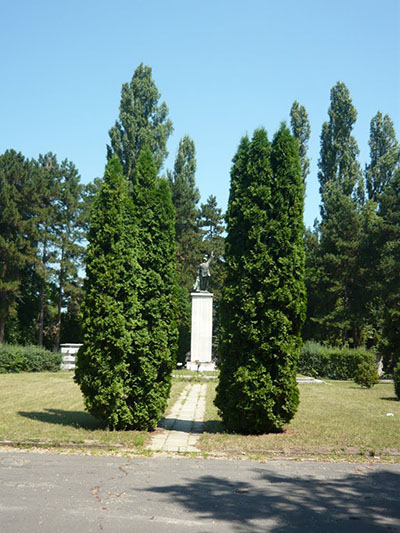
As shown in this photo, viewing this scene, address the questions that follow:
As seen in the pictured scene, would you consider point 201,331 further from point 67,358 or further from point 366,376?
point 366,376

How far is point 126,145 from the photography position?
39469mm

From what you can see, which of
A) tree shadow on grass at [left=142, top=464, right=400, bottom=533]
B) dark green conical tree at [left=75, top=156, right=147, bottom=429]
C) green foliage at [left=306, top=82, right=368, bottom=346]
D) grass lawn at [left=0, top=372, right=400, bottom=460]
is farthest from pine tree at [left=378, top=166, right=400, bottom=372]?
tree shadow on grass at [left=142, top=464, right=400, bottom=533]

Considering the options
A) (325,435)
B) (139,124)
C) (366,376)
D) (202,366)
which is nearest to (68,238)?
(139,124)

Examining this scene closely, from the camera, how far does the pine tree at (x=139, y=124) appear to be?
39.5 metres

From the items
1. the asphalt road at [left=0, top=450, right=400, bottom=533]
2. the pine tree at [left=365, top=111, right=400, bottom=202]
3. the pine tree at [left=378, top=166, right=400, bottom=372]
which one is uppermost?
the pine tree at [left=365, top=111, right=400, bottom=202]

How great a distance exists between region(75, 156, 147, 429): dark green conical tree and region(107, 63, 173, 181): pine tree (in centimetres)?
2933

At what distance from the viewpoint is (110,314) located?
939cm

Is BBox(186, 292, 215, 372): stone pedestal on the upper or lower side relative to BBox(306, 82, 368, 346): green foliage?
lower

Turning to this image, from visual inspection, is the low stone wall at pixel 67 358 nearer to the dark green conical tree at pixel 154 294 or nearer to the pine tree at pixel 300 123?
the dark green conical tree at pixel 154 294

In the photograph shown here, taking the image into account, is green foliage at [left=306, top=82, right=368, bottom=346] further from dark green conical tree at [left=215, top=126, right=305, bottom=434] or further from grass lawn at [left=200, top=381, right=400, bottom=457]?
dark green conical tree at [left=215, top=126, right=305, bottom=434]

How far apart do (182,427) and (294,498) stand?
5.00 m

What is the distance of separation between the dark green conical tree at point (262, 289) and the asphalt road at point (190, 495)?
6.92ft

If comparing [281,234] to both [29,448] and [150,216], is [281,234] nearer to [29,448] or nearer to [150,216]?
[150,216]

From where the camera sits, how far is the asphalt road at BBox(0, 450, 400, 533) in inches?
185
